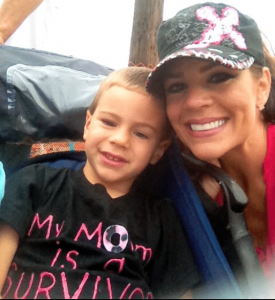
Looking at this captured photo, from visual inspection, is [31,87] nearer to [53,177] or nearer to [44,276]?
[53,177]

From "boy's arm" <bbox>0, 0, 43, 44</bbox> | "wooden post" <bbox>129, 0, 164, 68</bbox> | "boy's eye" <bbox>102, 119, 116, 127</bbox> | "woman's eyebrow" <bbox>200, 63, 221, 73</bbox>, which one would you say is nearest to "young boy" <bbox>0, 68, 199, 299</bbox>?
"boy's eye" <bbox>102, 119, 116, 127</bbox>

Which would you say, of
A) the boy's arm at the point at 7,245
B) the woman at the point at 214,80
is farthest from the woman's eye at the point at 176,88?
the boy's arm at the point at 7,245

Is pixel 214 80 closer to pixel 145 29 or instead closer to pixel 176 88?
pixel 176 88

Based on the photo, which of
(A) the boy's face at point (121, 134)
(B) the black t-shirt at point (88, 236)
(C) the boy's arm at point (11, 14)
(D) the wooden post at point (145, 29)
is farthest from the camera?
(D) the wooden post at point (145, 29)

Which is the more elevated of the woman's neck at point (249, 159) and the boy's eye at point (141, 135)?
the boy's eye at point (141, 135)

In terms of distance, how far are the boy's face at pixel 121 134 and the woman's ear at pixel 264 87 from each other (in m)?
0.18

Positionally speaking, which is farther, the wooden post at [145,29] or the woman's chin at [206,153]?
the wooden post at [145,29]

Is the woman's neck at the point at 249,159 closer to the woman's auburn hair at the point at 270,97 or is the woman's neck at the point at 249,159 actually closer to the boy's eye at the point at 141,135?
the woman's auburn hair at the point at 270,97

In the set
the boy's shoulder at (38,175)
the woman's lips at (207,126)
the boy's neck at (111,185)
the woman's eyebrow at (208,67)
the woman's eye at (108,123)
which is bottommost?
the boy's neck at (111,185)

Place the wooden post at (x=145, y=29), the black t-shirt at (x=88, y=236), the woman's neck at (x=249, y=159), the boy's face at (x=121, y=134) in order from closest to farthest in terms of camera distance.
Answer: the black t-shirt at (x=88, y=236), the boy's face at (x=121, y=134), the woman's neck at (x=249, y=159), the wooden post at (x=145, y=29)

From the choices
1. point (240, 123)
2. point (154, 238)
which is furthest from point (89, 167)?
point (240, 123)

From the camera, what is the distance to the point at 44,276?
688mm

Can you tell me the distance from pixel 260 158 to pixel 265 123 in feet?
0.25

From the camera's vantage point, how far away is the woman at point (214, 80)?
2.51 feet
